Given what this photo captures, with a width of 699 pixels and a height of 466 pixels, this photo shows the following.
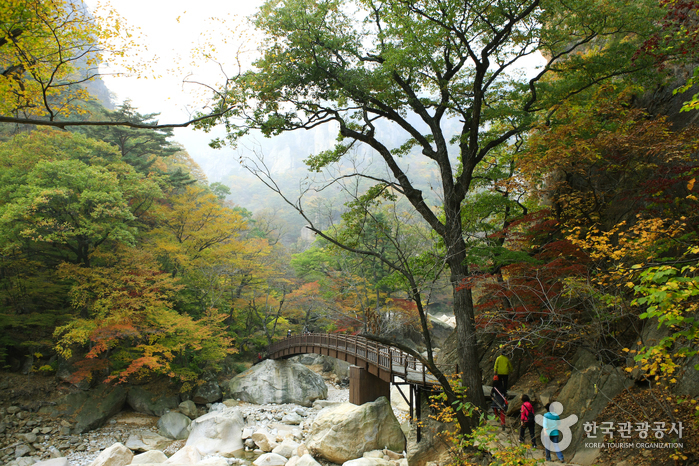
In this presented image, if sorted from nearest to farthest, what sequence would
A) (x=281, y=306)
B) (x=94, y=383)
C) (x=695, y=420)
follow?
(x=695, y=420) < (x=94, y=383) < (x=281, y=306)

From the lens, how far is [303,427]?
12.4m

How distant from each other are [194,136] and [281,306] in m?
129

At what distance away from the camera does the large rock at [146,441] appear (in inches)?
429

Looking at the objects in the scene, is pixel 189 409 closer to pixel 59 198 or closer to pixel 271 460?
pixel 271 460

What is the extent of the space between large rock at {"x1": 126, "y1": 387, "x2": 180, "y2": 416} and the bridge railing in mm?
5310

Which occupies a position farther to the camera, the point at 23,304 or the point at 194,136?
the point at 194,136

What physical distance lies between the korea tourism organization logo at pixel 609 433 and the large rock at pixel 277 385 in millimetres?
11837

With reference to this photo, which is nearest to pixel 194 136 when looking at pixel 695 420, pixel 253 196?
pixel 253 196

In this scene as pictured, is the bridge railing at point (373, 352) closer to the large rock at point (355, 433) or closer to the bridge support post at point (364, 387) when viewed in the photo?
the bridge support post at point (364, 387)

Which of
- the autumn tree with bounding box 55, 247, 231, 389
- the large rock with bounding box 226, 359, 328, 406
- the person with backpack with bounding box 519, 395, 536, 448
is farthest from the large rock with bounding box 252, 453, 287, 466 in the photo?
the person with backpack with bounding box 519, 395, 536, 448

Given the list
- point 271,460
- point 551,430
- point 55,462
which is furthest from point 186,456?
point 551,430

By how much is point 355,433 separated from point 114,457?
6.31 meters

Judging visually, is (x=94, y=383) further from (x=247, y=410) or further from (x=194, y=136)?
(x=194, y=136)

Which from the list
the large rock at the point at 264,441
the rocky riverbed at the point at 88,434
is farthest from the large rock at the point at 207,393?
the large rock at the point at 264,441
